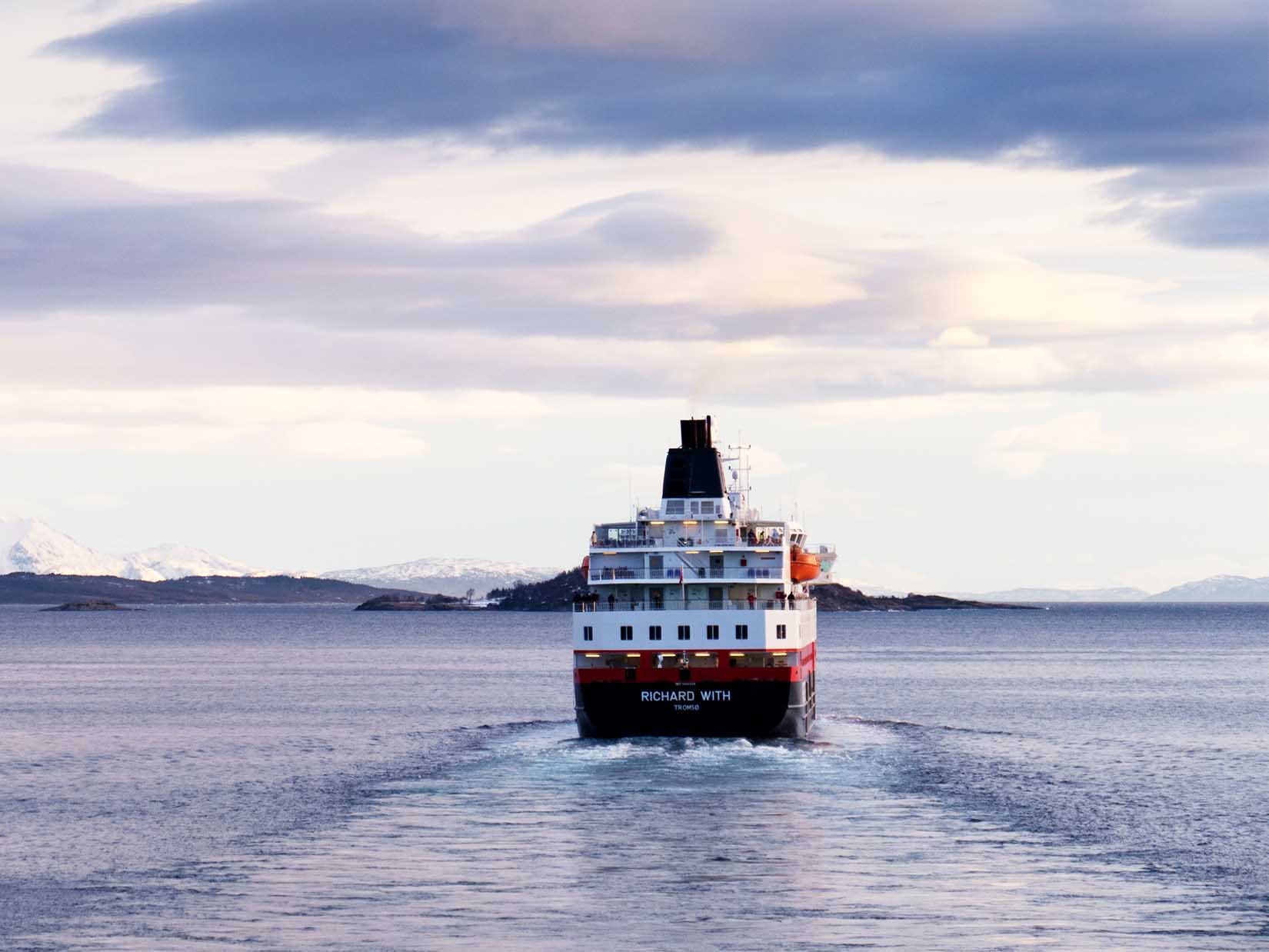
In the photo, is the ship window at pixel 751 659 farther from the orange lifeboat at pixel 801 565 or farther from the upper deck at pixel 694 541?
the orange lifeboat at pixel 801 565

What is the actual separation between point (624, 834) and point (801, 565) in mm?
34396

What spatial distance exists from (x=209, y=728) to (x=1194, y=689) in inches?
2857

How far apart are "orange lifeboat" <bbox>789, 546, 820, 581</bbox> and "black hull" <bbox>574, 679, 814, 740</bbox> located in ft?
40.2

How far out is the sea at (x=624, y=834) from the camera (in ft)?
113

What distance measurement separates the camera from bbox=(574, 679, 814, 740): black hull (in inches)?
2539

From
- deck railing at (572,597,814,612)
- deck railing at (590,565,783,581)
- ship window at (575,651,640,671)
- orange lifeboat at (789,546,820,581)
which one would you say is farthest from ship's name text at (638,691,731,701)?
orange lifeboat at (789,546,820,581)

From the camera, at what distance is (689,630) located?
65.2 meters

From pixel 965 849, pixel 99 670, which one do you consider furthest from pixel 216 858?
pixel 99 670

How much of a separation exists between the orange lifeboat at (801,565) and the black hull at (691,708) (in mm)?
12250

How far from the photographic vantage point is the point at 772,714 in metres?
65.5

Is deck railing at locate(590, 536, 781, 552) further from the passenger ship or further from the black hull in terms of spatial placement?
the black hull

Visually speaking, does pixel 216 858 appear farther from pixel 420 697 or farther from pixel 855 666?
pixel 855 666

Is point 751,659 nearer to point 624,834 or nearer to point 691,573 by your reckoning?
point 691,573

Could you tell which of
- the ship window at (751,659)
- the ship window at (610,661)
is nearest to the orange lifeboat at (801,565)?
the ship window at (751,659)
